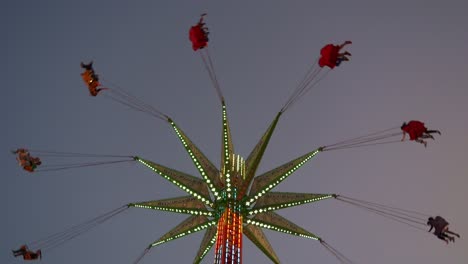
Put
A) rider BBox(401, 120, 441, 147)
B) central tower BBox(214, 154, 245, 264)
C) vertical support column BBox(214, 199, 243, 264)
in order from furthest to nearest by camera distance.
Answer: rider BBox(401, 120, 441, 147), central tower BBox(214, 154, 245, 264), vertical support column BBox(214, 199, 243, 264)

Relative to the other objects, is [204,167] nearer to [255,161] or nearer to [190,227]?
[255,161]

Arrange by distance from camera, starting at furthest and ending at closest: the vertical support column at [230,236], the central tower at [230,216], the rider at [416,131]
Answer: the rider at [416,131] → the central tower at [230,216] → the vertical support column at [230,236]

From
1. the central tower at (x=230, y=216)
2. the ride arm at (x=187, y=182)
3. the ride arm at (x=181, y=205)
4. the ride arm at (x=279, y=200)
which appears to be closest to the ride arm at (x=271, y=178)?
the ride arm at (x=279, y=200)

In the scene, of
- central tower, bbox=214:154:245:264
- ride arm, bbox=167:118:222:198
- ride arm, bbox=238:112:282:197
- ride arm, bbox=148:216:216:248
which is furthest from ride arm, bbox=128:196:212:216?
ride arm, bbox=238:112:282:197

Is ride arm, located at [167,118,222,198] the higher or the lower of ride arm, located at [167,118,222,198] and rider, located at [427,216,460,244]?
the higher

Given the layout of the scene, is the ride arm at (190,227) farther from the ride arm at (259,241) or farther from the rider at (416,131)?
the rider at (416,131)

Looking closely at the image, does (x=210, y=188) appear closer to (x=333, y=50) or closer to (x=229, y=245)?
(x=229, y=245)

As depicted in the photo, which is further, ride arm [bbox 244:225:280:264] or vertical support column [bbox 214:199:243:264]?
ride arm [bbox 244:225:280:264]

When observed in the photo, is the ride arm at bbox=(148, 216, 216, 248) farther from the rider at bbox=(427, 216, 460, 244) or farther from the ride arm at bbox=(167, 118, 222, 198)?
the rider at bbox=(427, 216, 460, 244)

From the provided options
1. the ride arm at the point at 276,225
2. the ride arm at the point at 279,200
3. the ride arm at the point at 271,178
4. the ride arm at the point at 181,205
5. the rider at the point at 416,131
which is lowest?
the ride arm at the point at 276,225

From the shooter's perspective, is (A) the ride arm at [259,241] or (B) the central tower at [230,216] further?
(A) the ride arm at [259,241]

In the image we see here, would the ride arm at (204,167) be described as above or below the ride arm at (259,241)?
above

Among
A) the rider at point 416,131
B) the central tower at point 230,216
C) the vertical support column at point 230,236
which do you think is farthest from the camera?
the rider at point 416,131

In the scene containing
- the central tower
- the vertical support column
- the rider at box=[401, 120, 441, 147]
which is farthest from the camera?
the rider at box=[401, 120, 441, 147]
